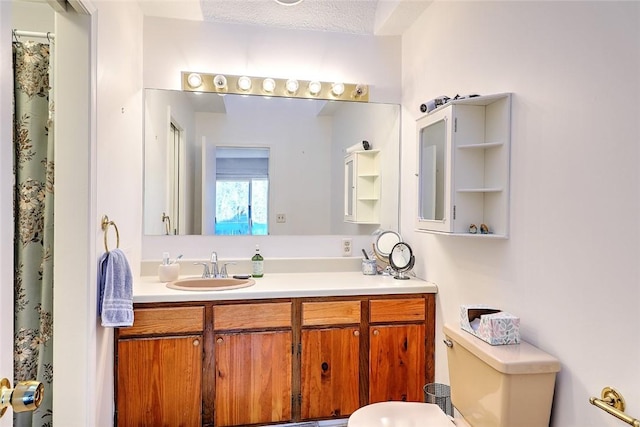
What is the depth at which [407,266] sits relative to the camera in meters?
2.52

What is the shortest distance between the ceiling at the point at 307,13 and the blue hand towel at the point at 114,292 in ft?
5.28

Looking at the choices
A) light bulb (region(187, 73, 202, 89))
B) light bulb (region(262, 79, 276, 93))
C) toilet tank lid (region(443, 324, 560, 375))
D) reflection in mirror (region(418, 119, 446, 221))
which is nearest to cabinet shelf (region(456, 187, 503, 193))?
reflection in mirror (region(418, 119, 446, 221))

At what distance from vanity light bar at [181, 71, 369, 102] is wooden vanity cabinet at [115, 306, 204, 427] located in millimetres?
1454

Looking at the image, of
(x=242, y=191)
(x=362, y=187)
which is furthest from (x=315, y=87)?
(x=242, y=191)

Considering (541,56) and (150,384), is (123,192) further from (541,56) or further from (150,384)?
(541,56)

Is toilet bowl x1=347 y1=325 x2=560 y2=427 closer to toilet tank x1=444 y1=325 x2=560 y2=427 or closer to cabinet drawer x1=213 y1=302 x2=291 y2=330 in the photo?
toilet tank x1=444 y1=325 x2=560 y2=427

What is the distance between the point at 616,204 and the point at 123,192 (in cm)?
221

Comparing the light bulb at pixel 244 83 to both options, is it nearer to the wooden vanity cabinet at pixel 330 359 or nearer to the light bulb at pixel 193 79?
the light bulb at pixel 193 79

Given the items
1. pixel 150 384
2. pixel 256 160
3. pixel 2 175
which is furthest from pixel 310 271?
pixel 2 175

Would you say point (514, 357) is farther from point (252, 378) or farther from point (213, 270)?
point (213, 270)

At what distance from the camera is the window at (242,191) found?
266cm

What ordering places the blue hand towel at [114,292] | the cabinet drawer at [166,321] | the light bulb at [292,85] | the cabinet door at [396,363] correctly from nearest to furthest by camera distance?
1. the blue hand towel at [114,292]
2. the cabinet drawer at [166,321]
3. the cabinet door at [396,363]
4. the light bulb at [292,85]

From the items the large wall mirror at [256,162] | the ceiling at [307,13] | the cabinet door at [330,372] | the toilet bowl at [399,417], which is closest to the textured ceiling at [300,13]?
the ceiling at [307,13]

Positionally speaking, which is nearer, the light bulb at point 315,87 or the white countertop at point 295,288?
the white countertop at point 295,288
